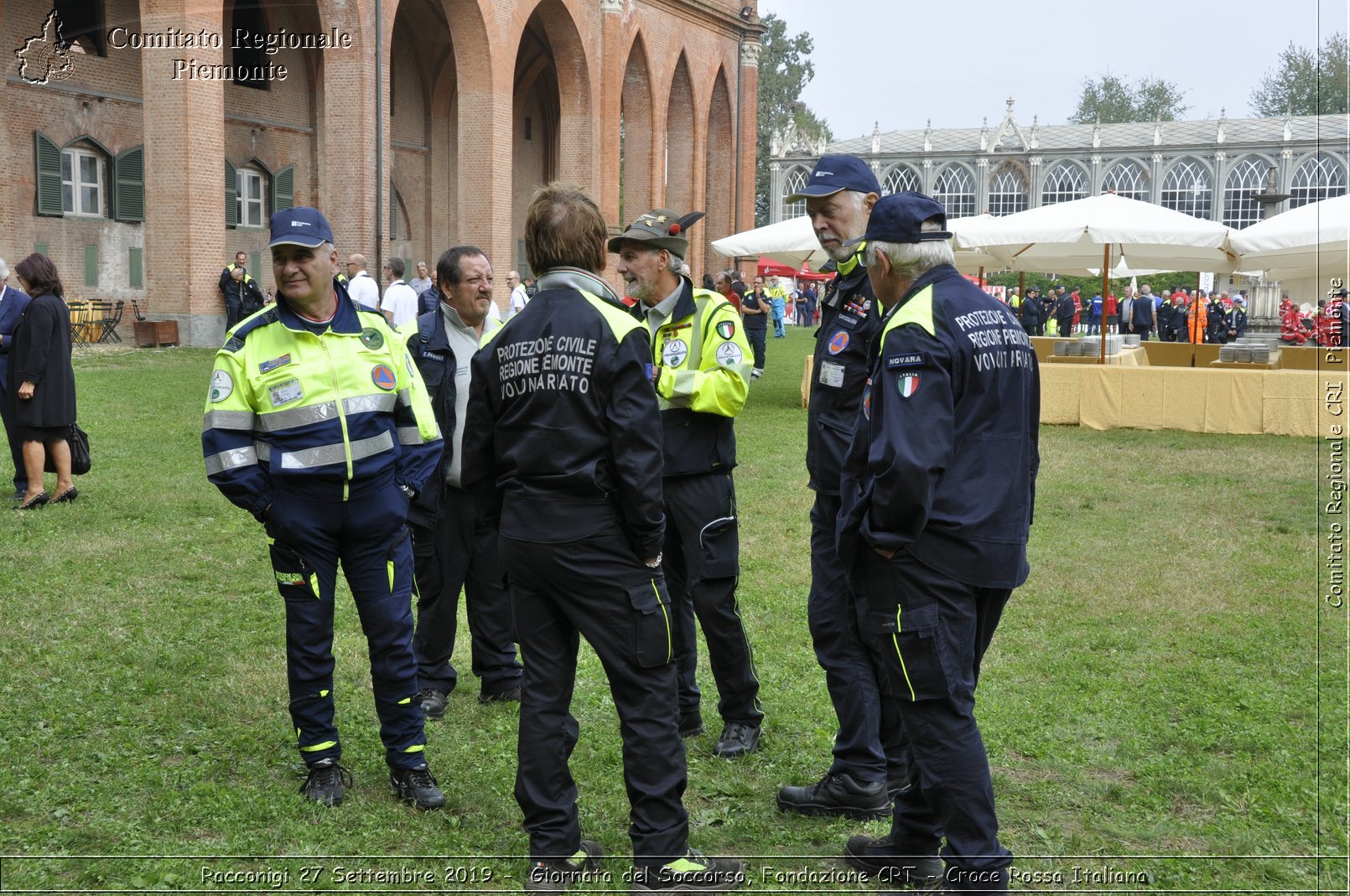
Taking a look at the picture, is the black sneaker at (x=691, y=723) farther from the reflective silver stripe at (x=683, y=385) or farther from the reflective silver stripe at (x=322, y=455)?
the reflective silver stripe at (x=322, y=455)

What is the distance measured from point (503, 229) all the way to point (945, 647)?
1155 inches

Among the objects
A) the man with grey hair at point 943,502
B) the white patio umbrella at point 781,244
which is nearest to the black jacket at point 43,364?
the man with grey hair at point 943,502

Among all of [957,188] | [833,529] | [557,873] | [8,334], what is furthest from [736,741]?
[957,188]

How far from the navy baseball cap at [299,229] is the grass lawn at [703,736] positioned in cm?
207

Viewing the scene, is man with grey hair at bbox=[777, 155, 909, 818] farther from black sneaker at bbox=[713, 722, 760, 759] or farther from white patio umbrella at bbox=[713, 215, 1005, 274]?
white patio umbrella at bbox=[713, 215, 1005, 274]

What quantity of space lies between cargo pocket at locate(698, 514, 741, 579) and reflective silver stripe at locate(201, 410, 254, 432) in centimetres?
180

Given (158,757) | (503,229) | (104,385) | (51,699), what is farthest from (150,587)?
(503,229)

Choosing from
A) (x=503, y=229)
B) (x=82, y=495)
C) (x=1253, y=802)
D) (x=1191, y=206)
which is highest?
(x=1191, y=206)

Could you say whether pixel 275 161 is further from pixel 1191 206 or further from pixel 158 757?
pixel 1191 206

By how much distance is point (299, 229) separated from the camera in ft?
13.4

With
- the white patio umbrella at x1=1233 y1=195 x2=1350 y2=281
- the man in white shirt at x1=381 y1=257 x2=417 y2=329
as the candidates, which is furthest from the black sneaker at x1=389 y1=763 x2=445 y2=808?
the man in white shirt at x1=381 y1=257 x2=417 y2=329

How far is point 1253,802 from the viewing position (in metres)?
4.31

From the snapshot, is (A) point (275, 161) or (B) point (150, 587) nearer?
(B) point (150, 587)

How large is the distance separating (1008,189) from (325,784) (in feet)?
230
